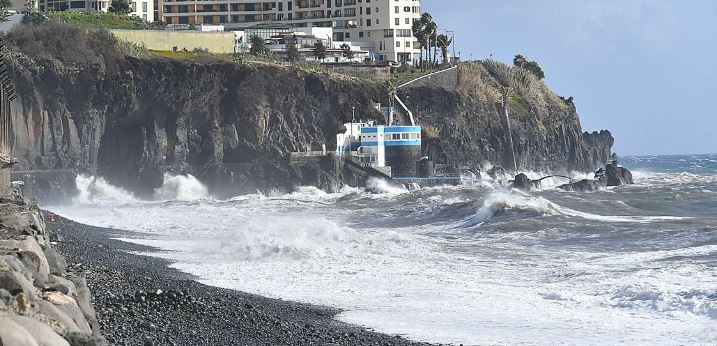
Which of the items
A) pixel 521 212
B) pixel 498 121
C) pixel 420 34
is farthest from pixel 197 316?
pixel 420 34

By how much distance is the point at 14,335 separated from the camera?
1155cm

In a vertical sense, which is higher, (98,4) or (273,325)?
(98,4)

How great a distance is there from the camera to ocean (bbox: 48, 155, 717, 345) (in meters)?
23.7

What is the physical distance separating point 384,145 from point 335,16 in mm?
31297

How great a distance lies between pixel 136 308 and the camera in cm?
2088

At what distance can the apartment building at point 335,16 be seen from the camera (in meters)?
104

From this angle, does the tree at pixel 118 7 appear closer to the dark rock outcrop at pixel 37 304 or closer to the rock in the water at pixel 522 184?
the rock in the water at pixel 522 184

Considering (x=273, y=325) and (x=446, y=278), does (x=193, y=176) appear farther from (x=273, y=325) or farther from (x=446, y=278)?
(x=273, y=325)

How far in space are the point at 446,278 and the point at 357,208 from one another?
33829mm

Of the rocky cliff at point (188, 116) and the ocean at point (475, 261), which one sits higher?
the rocky cliff at point (188, 116)

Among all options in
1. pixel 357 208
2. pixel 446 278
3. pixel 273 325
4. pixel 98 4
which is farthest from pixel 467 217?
pixel 98 4

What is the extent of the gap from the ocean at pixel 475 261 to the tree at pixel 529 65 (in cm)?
4547

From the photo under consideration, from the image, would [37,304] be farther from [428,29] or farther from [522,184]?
[428,29]

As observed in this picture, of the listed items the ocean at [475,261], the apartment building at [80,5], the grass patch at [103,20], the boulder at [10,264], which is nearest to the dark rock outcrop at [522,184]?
the ocean at [475,261]
